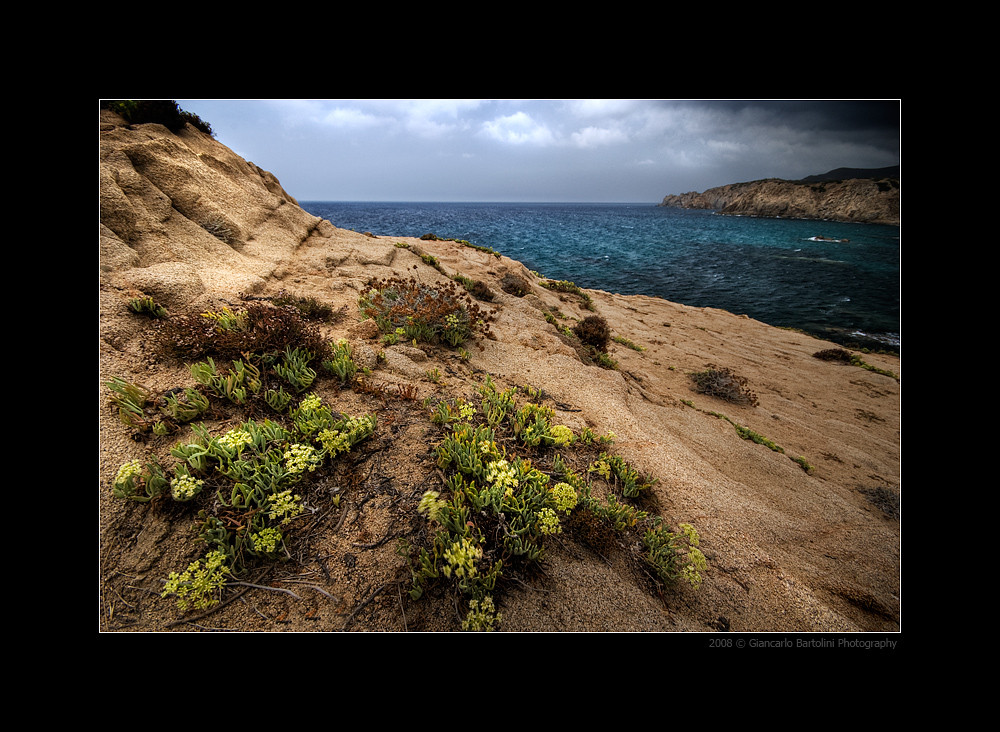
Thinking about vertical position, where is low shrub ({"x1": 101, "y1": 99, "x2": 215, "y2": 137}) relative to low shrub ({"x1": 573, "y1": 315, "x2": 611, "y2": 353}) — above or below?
above

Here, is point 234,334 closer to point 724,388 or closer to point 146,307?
point 146,307

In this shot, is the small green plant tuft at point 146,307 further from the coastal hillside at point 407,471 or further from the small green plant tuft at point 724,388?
the small green plant tuft at point 724,388

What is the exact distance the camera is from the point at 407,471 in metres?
3.35

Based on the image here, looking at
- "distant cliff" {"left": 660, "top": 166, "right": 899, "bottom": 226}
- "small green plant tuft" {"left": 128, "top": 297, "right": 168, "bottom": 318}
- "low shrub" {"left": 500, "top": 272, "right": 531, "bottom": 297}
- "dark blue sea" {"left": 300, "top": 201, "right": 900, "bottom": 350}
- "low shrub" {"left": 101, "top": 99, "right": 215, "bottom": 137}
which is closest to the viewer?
"small green plant tuft" {"left": 128, "top": 297, "right": 168, "bottom": 318}

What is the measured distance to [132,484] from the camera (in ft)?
8.56

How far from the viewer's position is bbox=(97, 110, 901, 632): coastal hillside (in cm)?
245

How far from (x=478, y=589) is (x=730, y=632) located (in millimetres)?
2058

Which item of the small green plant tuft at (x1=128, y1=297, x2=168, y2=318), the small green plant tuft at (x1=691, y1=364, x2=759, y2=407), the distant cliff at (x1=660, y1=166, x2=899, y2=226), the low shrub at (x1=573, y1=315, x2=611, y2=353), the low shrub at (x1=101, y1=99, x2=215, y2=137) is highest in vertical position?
the distant cliff at (x1=660, y1=166, x2=899, y2=226)

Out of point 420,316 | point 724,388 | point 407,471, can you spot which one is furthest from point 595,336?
point 407,471

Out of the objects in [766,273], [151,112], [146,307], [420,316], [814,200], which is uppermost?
[814,200]

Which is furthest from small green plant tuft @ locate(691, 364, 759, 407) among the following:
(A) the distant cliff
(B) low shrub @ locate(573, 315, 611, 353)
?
(A) the distant cliff

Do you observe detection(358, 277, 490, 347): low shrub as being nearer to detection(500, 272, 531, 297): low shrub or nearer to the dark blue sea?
detection(500, 272, 531, 297): low shrub
